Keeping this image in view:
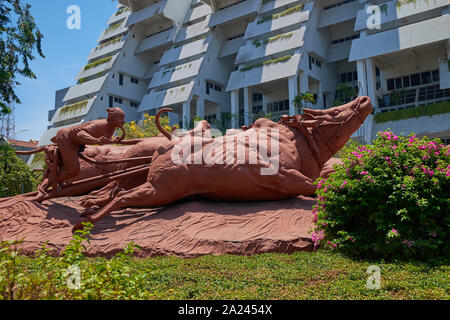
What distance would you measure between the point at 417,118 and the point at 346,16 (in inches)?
465

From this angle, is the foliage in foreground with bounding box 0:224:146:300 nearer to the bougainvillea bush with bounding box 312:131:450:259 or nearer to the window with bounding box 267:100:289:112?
the bougainvillea bush with bounding box 312:131:450:259

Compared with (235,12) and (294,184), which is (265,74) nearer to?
(235,12)

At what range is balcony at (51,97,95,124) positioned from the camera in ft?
122

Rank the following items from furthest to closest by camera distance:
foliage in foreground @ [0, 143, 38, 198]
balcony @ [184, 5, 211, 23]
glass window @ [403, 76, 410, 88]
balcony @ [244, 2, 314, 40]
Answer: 1. balcony @ [184, 5, 211, 23]
2. balcony @ [244, 2, 314, 40]
3. glass window @ [403, 76, 410, 88]
4. foliage in foreground @ [0, 143, 38, 198]

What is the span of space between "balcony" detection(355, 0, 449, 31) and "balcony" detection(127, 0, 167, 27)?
2111 centimetres

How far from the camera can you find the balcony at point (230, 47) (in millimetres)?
36625

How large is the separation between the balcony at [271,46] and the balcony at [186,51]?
5.13 m

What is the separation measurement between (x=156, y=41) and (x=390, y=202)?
38.7 meters

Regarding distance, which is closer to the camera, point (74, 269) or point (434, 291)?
point (74, 269)

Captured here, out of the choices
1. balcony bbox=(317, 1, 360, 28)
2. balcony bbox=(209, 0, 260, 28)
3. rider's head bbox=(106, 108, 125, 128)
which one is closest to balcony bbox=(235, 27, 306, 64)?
balcony bbox=(317, 1, 360, 28)

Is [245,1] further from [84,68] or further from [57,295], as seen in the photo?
[57,295]

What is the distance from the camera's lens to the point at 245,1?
1369 inches

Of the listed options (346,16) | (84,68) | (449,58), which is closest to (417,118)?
(449,58)

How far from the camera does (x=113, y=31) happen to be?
4247 cm
